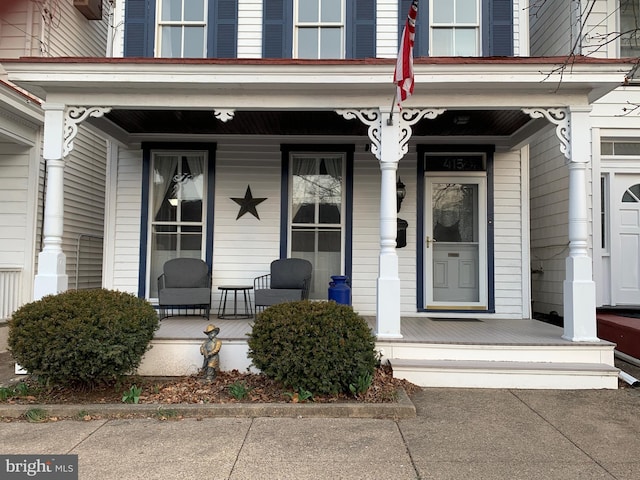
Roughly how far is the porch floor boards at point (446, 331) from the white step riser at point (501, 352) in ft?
0.17

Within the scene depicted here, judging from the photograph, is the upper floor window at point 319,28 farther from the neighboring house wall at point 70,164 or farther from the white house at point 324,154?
the neighboring house wall at point 70,164

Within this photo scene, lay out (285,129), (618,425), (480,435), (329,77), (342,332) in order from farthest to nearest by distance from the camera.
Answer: (285,129)
(329,77)
(342,332)
(618,425)
(480,435)

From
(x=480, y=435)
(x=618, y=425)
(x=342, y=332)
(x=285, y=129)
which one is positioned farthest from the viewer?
(x=285, y=129)

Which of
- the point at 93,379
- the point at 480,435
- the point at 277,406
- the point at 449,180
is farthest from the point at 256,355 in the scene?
the point at 449,180

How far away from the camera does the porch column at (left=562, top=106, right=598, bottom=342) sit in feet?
16.3

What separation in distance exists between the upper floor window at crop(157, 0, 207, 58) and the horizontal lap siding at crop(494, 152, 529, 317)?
15.6 feet

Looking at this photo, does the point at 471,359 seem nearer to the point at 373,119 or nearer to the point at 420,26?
the point at 373,119

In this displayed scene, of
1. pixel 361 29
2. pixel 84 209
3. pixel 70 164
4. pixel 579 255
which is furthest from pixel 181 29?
pixel 579 255

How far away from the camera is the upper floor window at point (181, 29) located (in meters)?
6.71

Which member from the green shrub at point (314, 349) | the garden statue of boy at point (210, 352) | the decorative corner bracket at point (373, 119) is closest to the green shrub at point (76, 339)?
the garden statue of boy at point (210, 352)

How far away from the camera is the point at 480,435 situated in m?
3.53

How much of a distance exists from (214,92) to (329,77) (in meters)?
1.33

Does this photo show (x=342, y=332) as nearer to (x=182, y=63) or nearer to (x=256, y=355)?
(x=256, y=355)

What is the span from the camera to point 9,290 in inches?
273
